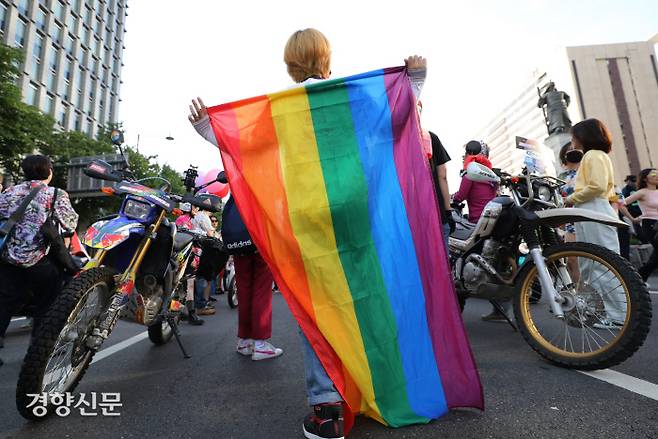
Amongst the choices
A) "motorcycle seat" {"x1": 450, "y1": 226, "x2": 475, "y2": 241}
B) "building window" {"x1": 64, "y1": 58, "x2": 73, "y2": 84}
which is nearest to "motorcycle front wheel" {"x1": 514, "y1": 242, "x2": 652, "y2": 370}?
"motorcycle seat" {"x1": 450, "y1": 226, "x2": 475, "y2": 241}

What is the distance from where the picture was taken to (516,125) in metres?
104

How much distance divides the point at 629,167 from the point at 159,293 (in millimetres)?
91408

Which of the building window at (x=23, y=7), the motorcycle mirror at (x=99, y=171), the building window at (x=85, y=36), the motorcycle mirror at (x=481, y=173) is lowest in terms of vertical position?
the motorcycle mirror at (x=481, y=173)

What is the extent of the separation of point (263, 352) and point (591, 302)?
90.5 inches

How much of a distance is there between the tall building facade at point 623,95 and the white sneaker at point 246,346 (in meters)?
86.1

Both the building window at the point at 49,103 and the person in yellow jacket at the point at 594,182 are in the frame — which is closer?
the person in yellow jacket at the point at 594,182

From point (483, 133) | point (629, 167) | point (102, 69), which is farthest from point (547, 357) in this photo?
point (483, 133)

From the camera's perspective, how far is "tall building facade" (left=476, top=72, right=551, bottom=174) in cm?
8981

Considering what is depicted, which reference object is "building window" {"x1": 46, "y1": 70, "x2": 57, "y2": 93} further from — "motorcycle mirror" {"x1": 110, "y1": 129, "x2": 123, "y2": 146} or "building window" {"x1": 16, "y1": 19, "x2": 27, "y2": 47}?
"motorcycle mirror" {"x1": 110, "y1": 129, "x2": 123, "y2": 146}

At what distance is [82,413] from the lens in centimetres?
197

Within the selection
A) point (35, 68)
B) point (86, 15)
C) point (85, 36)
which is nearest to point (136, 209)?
point (35, 68)

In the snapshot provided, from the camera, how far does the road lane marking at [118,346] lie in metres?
3.18

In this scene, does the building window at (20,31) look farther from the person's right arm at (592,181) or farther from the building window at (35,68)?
the person's right arm at (592,181)

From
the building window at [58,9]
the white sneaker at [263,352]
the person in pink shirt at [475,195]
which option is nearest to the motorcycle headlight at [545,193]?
the person in pink shirt at [475,195]
